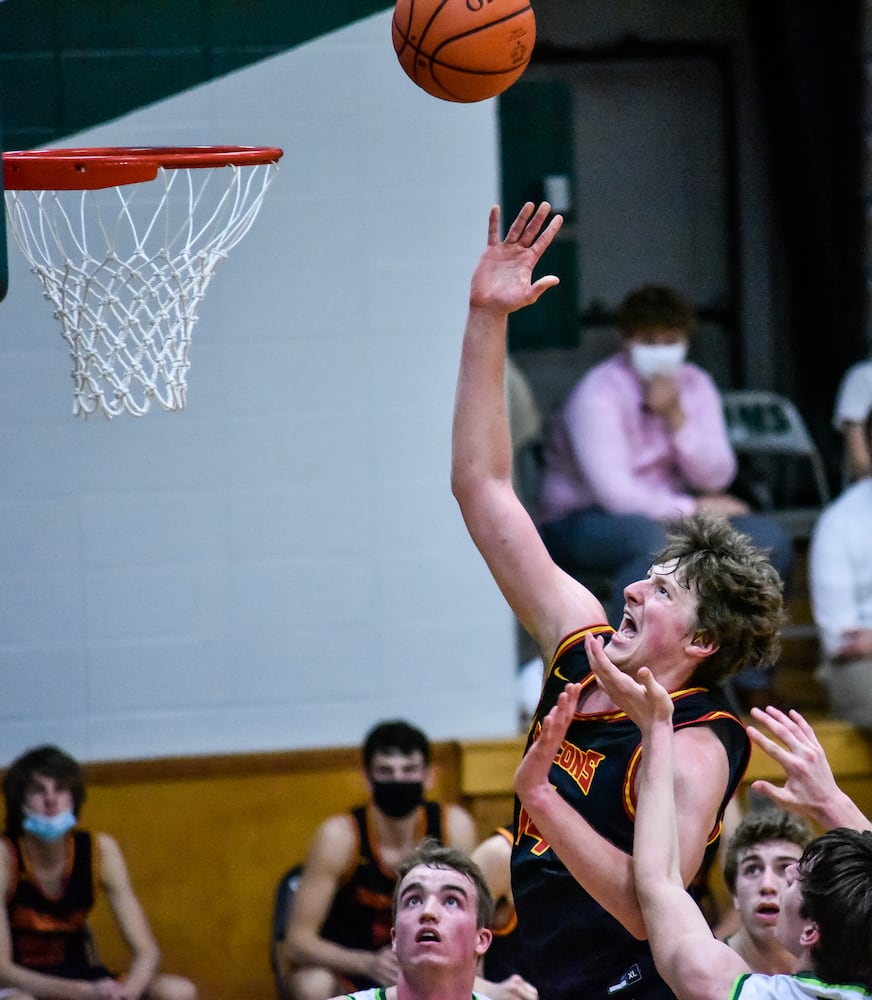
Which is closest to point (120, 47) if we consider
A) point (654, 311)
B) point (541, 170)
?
point (541, 170)

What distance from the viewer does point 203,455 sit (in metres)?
5.97

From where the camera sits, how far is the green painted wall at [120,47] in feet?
19.0

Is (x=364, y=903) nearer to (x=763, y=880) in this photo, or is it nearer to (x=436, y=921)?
(x=763, y=880)

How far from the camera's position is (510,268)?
138 inches

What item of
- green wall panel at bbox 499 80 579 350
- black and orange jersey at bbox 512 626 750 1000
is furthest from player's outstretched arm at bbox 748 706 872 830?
green wall panel at bbox 499 80 579 350

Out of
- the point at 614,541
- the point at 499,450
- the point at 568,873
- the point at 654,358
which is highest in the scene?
the point at 654,358

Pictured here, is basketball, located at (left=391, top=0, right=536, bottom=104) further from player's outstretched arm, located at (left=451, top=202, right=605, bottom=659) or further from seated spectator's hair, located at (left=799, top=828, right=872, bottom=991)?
seated spectator's hair, located at (left=799, top=828, right=872, bottom=991)

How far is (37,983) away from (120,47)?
3.05 m

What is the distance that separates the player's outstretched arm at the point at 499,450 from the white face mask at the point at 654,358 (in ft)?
9.02

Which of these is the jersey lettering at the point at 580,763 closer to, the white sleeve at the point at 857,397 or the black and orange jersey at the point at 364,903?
the black and orange jersey at the point at 364,903

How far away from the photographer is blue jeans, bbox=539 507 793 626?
231 inches

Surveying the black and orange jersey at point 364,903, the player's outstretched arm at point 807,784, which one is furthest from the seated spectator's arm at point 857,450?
the player's outstretched arm at point 807,784

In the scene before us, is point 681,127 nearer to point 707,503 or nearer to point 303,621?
point 707,503

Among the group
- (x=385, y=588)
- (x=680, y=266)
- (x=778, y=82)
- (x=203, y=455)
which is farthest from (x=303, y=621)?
(x=778, y=82)
